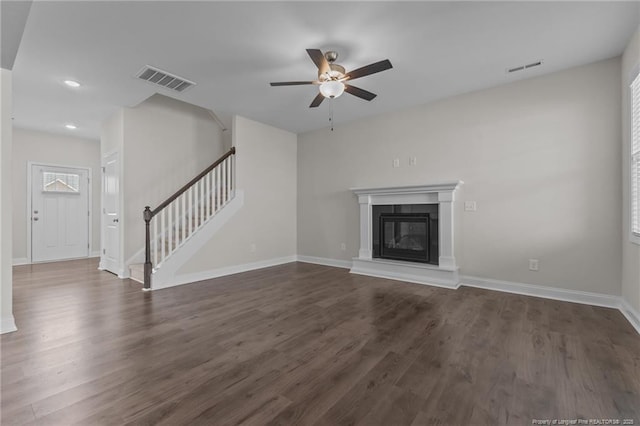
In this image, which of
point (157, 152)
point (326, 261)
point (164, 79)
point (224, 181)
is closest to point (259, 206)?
point (224, 181)

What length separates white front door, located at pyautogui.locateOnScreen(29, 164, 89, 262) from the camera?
5836 millimetres

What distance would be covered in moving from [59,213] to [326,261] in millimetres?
5925

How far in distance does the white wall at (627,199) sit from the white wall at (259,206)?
4917 mm

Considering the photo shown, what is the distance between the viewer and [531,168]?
355 cm

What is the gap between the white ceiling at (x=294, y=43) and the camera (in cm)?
236

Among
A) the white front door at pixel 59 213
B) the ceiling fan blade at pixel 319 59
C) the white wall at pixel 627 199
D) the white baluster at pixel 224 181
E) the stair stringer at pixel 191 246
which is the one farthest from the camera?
the white front door at pixel 59 213

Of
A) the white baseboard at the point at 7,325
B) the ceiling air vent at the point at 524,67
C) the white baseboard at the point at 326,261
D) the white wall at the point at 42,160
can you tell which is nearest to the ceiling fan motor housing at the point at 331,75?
Answer: the ceiling air vent at the point at 524,67

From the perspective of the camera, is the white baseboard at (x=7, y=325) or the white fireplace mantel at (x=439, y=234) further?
the white fireplace mantel at (x=439, y=234)

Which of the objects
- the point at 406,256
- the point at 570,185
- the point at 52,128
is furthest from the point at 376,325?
the point at 52,128

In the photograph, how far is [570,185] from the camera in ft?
10.9

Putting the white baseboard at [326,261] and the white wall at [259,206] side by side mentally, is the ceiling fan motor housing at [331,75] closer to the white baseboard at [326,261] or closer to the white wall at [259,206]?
the white wall at [259,206]

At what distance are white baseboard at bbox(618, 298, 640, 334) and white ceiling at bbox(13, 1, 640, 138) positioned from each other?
8.65 feet

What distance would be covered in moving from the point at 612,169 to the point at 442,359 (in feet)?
9.96

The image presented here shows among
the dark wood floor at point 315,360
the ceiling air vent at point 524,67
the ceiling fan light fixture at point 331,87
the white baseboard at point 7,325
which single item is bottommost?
the dark wood floor at point 315,360
